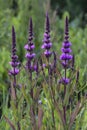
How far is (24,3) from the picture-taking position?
6.47m

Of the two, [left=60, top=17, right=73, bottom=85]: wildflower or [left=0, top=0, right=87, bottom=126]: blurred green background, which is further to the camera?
[left=0, top=0, right=87, bottom=126]: blurred green background

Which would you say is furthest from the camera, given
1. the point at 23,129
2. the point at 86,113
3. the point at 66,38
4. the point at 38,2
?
the point at 38,2

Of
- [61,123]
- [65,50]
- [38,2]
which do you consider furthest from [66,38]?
[38,2]

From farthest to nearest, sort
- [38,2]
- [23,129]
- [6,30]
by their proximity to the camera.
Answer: [38,2] → [6,30] → [23,129]

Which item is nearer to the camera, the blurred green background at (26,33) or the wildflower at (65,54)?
the wildflower at (65,54)

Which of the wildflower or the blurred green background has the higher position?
the wildflower

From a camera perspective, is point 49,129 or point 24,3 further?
point 24,3

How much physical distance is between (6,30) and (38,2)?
1331mm

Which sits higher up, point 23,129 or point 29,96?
point 29,96

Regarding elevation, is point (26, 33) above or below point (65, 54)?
below

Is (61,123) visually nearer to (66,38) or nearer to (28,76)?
(28,76)

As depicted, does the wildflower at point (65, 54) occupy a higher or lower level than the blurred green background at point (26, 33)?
higher

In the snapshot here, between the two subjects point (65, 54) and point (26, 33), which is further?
point (26, 33)

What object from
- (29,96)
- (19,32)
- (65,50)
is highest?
(65,50)
